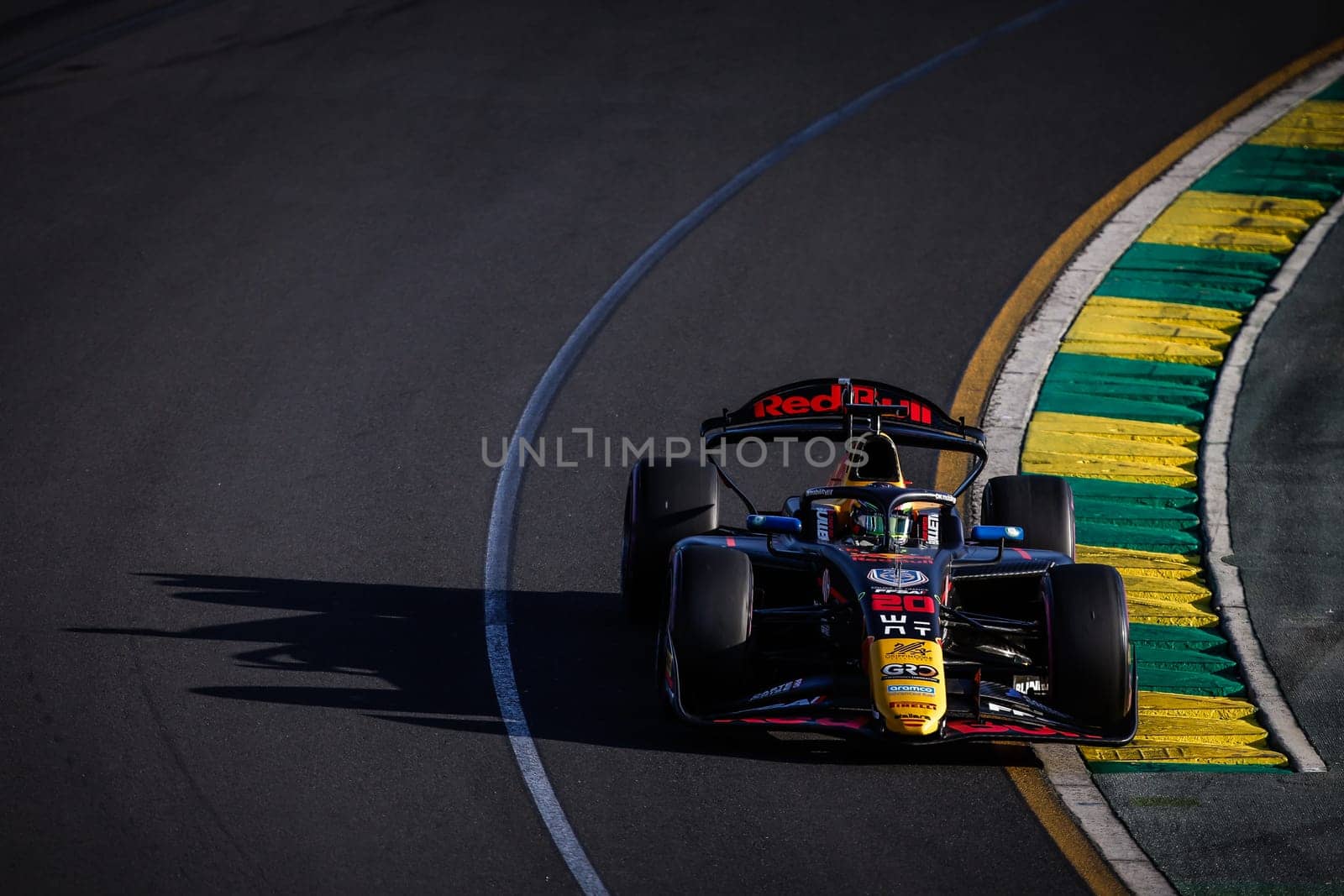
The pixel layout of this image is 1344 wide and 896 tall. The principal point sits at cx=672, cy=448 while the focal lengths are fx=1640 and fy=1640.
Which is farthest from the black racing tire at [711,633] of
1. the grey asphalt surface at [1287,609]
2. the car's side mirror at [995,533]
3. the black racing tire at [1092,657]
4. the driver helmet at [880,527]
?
the grey asphalt surface at [1287,609]

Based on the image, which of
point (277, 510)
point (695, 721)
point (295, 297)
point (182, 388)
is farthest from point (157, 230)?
point (695, 721)

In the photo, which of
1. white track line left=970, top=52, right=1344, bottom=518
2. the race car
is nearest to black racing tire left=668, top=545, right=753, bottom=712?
the race car

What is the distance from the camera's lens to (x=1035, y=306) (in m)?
15.0

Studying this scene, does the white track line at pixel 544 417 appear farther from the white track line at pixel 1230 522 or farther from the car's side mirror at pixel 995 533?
the white track line at pixel 1230 522

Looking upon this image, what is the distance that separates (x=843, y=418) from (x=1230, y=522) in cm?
334

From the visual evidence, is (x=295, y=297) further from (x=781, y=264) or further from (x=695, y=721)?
(x=695, y=721)

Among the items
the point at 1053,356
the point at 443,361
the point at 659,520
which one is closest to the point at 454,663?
A: the point at 659,520

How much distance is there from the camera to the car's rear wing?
10.4m

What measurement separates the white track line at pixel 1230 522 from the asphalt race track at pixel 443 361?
1.83 metres

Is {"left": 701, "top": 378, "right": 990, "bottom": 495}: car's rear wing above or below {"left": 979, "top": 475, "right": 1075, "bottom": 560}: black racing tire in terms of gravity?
above

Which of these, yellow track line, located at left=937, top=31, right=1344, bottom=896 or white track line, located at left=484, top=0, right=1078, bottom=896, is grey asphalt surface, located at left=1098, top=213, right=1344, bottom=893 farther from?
white track line, located at left=484, top=0, right=1078, bottom=896

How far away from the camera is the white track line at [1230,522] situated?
9.52 metres

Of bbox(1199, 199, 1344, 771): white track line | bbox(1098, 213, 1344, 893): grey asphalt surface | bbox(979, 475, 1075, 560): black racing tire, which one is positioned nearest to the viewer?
bbox(1098, 213, 1344, 893): grey asphalt surface

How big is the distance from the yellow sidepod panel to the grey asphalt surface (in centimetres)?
124
